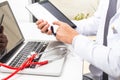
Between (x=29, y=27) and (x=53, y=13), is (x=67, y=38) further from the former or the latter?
(x=29, y=27)

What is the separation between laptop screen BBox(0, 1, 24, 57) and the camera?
41.2 inches

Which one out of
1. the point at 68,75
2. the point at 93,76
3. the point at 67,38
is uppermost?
the point at 67,38

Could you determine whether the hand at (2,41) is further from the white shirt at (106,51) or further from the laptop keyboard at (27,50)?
the white shirt at (106,51)

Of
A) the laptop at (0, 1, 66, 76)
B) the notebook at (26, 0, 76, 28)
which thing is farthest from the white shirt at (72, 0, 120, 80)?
the notebook at (26, 0, 76, 28)

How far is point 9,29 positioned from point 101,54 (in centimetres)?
47

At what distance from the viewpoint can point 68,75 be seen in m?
0.87

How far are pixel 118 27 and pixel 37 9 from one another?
0.44 meters

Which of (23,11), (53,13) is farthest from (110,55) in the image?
(23,11)

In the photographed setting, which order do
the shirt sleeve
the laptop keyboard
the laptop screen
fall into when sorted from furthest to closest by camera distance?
the laptop screen < the laptop keyboard < the shirt sleeve

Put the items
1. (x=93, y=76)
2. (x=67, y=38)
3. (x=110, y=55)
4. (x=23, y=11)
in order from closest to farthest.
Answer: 1. (x=110, y=55)
2. (x=67, y=38)
3. (x=93, y=76)
4. (x=23, y=11)

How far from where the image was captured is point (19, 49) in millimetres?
1101

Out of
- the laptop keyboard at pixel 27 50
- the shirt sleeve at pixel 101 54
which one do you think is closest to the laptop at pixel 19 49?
the laptop keyboard at pixel 27 50

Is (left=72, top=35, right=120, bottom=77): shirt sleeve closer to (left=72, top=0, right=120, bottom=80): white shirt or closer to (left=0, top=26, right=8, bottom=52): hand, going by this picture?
(left=72, top=0, right=120, bottom=80): white shirt

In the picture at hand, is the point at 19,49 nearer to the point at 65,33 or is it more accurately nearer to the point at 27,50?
the point at 27,50
